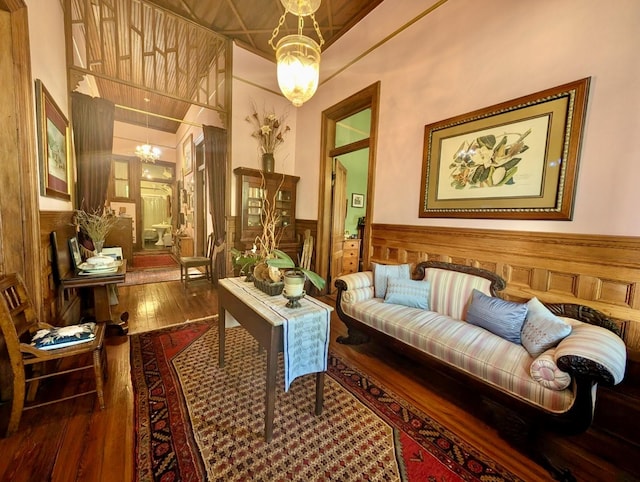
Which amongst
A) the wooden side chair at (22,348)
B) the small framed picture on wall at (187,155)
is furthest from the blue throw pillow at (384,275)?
the small framed picture on wall at (187,155)

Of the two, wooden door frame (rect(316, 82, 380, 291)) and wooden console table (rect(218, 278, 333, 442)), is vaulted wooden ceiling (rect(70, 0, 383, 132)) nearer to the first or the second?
wooden door frame (rect(316, 82, 380, 291))

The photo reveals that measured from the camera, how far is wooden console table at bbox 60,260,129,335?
2316mm

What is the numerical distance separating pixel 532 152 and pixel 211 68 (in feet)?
15.8

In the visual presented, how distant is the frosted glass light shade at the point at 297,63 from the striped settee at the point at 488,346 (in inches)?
73.8

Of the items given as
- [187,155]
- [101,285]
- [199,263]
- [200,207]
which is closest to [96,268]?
[101,285]

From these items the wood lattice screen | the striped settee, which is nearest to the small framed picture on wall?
the wood lattice screen

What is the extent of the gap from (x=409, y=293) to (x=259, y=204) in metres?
3.06

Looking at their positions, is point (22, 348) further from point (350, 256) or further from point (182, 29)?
point (182, 29)

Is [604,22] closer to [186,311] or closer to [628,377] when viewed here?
[628,377]

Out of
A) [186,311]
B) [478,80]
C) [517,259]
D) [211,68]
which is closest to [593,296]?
[517,259]

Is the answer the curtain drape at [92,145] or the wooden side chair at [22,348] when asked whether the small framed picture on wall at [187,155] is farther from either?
the wooden side chair at [22,348]

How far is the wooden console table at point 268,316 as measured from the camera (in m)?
1.42

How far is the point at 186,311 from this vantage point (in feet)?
10.9

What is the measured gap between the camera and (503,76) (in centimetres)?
219
